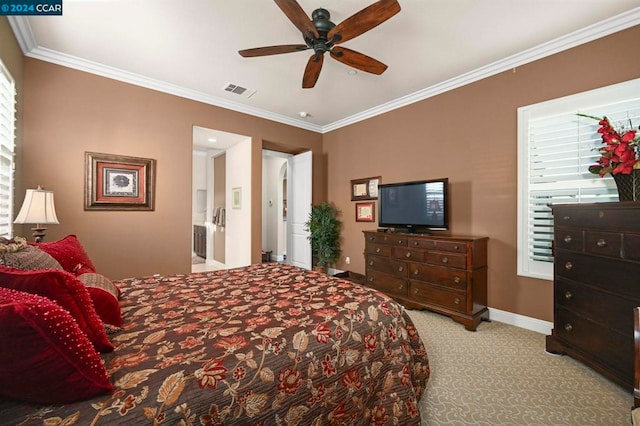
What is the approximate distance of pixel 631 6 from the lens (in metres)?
2.19

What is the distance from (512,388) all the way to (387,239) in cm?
195

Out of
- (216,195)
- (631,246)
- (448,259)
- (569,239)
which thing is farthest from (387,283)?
(216,195)

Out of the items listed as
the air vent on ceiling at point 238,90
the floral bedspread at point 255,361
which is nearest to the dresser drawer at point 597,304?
the floral bedspread at point 255,361

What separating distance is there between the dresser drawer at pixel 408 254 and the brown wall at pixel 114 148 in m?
2.85

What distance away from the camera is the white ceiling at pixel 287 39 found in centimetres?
222

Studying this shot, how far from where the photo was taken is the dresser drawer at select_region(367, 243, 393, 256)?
3532mm

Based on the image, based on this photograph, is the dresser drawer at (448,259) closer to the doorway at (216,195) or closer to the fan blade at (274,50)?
the fan blade at (274,50)

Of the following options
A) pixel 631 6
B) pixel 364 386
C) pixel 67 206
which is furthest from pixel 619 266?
pixel 67 206

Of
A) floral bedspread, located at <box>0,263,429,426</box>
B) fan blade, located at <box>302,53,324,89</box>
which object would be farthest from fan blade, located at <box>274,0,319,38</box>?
floral bedspread, located at <box>0,263,429,426</box>

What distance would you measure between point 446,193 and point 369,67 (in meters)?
1.69

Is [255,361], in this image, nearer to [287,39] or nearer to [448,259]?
[448,259]

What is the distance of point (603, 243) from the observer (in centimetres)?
191

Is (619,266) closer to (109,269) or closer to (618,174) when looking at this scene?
(618,174)

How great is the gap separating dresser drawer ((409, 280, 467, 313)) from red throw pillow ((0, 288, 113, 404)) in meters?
3.00
